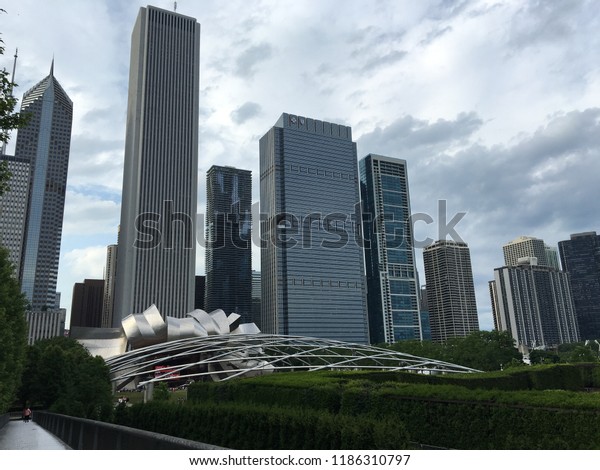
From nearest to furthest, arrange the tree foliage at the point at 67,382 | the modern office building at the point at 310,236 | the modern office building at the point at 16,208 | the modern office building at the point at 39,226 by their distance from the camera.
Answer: the tree foliage at the point at 67,382 < the modern office building at the point at 16,208 < the modern office building at the point at 310,236 < the modern office building at the point at 39,226

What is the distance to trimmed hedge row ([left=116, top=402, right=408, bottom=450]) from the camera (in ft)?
26.8

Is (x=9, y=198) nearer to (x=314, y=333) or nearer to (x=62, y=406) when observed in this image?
(x=314, y=333)

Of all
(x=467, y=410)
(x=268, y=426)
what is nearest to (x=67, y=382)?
(x=268, y=426)

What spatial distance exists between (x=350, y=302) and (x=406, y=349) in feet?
302

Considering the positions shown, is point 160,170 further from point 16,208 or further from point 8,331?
point 8,331

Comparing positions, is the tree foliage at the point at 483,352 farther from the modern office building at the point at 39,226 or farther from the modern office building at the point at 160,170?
the modern office building at the point at 39,226

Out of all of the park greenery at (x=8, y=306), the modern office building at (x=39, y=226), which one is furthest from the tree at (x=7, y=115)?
the modern office building at (x=39, y=226)

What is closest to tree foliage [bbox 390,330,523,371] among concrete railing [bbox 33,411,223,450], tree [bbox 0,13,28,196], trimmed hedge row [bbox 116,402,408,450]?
trimmed hedge row [bbox 116,402,408,450]

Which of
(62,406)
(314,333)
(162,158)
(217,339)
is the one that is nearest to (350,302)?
(314,333)

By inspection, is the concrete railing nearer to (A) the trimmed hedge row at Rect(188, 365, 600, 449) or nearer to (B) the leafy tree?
(A) the trimmed hedge row at Rect(188, 365, 600, 449)

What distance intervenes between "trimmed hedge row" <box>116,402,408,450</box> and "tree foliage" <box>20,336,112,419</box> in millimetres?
7031

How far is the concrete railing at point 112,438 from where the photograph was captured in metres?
9.02

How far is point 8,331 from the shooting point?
2534 cm

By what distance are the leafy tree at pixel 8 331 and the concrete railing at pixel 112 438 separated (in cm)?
688
